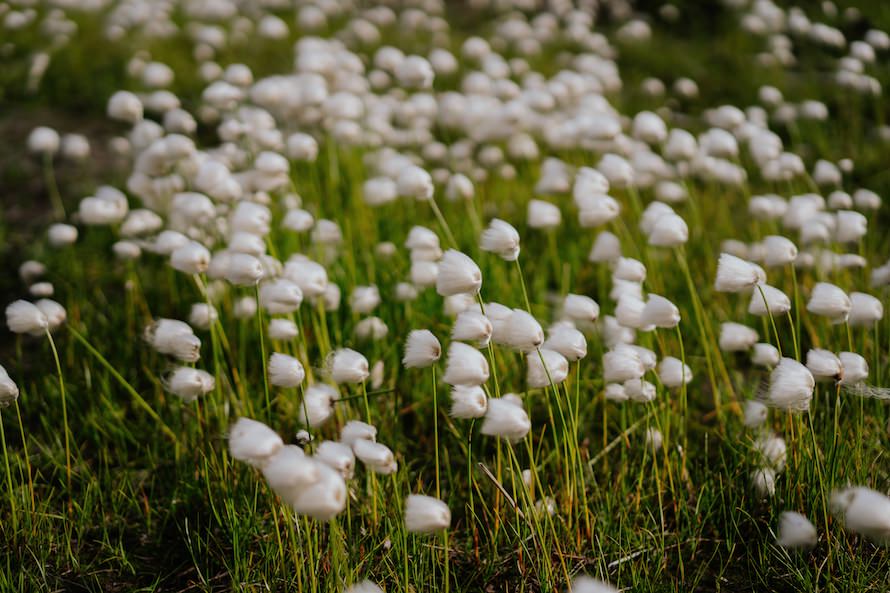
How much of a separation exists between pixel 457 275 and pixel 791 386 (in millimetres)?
767

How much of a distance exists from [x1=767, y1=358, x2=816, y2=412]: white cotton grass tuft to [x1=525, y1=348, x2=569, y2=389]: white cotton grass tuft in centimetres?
46

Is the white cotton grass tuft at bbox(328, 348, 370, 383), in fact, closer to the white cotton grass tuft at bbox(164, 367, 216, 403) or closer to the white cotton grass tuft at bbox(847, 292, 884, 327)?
the white cotton grass tuft at bbox(164, 367, 216, 403)

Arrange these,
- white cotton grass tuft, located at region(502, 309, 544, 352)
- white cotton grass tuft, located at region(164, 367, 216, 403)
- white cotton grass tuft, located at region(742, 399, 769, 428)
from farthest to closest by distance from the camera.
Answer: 1. white cotton grass tuft, located at region(742, 399, 769, 428)
2. white cotton grass tuft, located at region(164, 367, 216, 403)
3. white cotton grass tuft, located at region(502, 309, 544, 352)

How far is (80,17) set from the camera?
597 cm

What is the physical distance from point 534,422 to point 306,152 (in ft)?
4.76

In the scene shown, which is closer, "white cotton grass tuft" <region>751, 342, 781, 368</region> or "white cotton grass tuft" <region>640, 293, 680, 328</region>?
"white cotton grass tuft" <region>640, 293, 680, 328</region>

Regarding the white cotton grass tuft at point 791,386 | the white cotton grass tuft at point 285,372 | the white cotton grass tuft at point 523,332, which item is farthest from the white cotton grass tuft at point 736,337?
the white cotton grass tuft at point 285,372

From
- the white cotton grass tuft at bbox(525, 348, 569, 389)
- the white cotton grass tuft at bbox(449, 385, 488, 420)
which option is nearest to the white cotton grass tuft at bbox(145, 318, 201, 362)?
the white cotton grass tuft at bbox(449, 385, 488, 420)

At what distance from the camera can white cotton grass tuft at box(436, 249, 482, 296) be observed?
1647 mm

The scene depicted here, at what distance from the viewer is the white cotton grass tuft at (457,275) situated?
5.41 ft

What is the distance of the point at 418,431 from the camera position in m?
2.32

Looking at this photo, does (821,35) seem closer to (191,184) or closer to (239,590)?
(191,184)

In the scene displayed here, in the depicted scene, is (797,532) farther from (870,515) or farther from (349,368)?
(349,368)

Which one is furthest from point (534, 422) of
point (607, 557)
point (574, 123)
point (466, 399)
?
point (574, 123)
